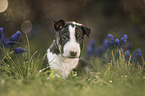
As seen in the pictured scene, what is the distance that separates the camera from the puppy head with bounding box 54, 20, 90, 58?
3969mm

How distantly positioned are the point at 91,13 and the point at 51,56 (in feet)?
16.1

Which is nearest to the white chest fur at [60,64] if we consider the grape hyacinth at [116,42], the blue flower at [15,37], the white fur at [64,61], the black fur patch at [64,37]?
the white fur at [64,61]

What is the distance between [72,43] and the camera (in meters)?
4.02

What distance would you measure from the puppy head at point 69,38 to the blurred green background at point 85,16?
105 inches

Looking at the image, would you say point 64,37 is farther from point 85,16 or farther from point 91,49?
point 85,16

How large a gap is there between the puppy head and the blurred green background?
8.72 ft

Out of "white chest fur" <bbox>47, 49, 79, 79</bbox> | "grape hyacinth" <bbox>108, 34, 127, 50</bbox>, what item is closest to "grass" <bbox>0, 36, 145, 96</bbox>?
"white chest fur" <bbox>47, 49, 79, 79</bbox>

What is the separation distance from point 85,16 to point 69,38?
4.85 meters

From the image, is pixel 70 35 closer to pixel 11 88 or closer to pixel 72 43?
pixel 72 43

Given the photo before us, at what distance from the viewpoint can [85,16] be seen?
8.80m

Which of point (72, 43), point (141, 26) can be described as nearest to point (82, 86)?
point (72, 43)

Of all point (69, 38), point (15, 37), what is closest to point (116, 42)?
point (69, 38)

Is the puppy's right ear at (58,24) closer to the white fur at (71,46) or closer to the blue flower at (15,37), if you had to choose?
the white fur at (71,46)

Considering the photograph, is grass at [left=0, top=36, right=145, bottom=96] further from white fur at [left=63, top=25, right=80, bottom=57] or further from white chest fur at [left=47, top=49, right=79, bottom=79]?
white fur at [left=63, top=25, right=80, bottom=57]
